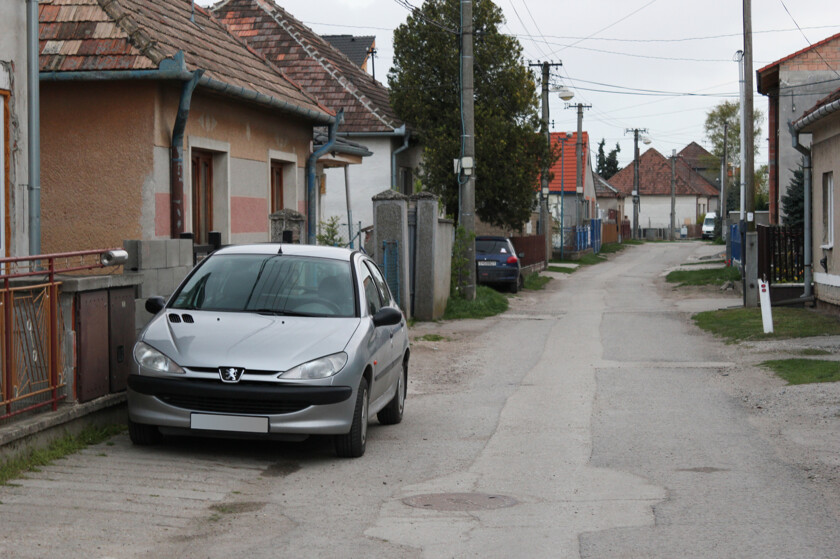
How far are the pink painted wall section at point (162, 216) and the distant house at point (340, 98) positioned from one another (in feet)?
58.2

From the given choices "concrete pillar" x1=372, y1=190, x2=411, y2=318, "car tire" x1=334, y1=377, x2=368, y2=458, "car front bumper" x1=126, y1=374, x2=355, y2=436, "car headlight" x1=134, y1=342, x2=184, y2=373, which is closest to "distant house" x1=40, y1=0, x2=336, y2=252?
"car headlight" x1=134, y1=342, x2=184, y2=373

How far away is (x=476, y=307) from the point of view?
2241 cm

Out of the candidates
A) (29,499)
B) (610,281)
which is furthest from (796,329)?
(610,281)

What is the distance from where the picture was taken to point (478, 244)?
28688 mm

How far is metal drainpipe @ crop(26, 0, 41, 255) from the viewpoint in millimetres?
9992

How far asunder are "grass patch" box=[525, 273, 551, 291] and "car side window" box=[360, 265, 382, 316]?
2184 centimetres

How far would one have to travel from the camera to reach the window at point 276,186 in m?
16.7

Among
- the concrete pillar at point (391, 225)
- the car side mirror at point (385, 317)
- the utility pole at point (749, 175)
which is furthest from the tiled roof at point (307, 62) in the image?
the car side mirror at point (385, 317)

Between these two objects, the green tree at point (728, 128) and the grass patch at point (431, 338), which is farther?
the green tree at point (728, 128)

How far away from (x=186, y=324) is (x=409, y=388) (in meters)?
4.63

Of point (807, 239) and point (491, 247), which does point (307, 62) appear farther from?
point (807, 239)

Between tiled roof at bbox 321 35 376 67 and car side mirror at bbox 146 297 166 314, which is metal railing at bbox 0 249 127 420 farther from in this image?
tiled roof at bbox 321 35 376 67

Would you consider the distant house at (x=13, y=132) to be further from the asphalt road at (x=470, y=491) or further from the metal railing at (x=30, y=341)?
the asphalt road at (x=470, y=491)

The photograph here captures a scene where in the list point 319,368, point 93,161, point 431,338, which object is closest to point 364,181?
point 431,338
